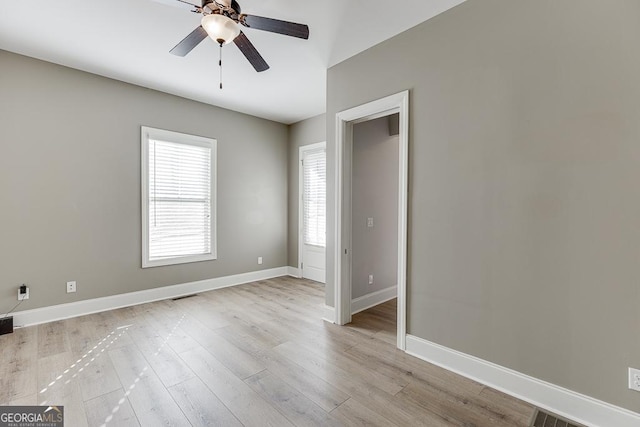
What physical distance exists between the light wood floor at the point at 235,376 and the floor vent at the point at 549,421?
50 millimetres

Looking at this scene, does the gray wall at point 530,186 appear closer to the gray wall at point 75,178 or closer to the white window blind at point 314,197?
the white window blind at point 314,197

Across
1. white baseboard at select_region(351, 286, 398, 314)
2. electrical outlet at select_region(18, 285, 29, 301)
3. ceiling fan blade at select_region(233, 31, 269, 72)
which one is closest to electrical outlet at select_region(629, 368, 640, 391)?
white baseboard at select_region(351, 286, 398, 314)

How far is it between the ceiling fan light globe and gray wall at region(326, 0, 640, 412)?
5.01 feet

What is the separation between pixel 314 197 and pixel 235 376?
3.39 meters

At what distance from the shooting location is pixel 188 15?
7.91ft

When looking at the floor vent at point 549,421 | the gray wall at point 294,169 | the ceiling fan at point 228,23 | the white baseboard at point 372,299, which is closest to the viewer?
the floor vent at point 549,421

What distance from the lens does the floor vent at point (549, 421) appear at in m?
1.68

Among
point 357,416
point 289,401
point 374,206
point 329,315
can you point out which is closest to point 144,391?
point 289,401

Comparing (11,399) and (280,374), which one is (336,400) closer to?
(280,374)

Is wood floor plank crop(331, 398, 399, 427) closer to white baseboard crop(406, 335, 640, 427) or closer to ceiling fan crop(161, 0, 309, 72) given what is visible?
white baseboard crop(406, 335, 640, 427)

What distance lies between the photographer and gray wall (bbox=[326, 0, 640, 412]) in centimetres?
162

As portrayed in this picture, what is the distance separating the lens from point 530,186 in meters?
1.90

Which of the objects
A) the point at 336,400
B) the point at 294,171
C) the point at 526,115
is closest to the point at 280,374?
the point at 336,400

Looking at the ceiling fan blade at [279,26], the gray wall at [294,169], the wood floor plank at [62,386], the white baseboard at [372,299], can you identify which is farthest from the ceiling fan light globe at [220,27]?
the gray wall at [294,169]
